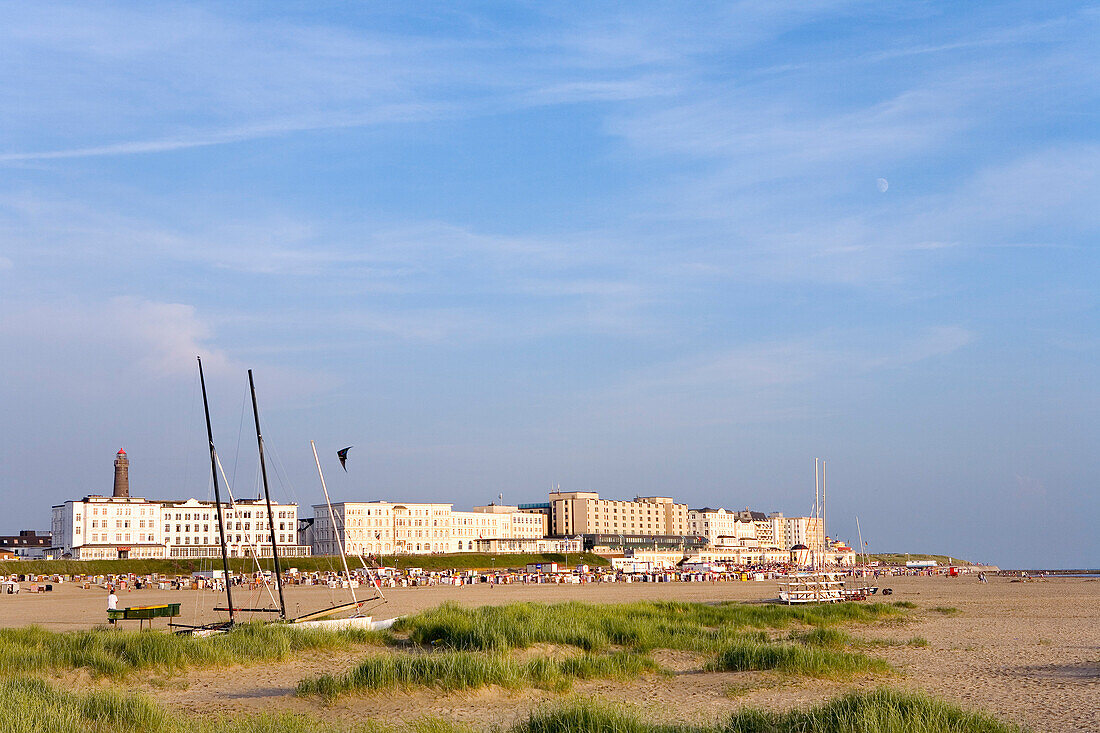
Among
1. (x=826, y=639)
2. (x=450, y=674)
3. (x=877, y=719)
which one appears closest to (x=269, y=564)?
(x=826, y=639)

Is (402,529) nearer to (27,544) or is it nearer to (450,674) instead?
(27,544)

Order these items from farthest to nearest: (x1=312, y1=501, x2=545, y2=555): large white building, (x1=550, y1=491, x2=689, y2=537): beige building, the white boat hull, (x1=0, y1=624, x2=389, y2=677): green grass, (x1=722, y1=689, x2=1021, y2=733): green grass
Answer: (x1=550, y1=491, x2=689, y2=537): beige building < (x1=312, y1=501, x2=545, y2=555): large white building < the white boat hull < (x1=0, y1=624, x2=389, y2=677): green grass < (x1=722, y1=689, x2=1021, y2=733): green grass

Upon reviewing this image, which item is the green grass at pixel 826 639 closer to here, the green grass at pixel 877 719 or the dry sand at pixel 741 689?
the dry sand at pixel 741 689

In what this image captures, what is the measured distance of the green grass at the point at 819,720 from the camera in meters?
11.6

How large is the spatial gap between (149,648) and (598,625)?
35.1ft

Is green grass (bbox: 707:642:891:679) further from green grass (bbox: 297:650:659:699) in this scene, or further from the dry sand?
green grass (bbox: 297:650:659:699)

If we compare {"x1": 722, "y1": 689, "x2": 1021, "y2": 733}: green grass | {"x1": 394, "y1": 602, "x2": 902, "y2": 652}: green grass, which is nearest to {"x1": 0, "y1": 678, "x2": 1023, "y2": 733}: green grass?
{"x1": 722, "y1": 689, "x2": 1021, "y2": 733}: green grass

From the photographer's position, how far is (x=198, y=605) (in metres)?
47.5

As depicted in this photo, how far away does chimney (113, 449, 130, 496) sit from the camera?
460 ft

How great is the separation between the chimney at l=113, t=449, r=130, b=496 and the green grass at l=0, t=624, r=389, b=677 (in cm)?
12471

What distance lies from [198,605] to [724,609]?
2507 centimetres

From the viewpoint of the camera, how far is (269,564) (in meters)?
119

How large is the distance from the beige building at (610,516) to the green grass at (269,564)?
82.4 ft

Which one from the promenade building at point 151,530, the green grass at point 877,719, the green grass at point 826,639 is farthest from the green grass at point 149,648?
the promenade building at point 151,530
